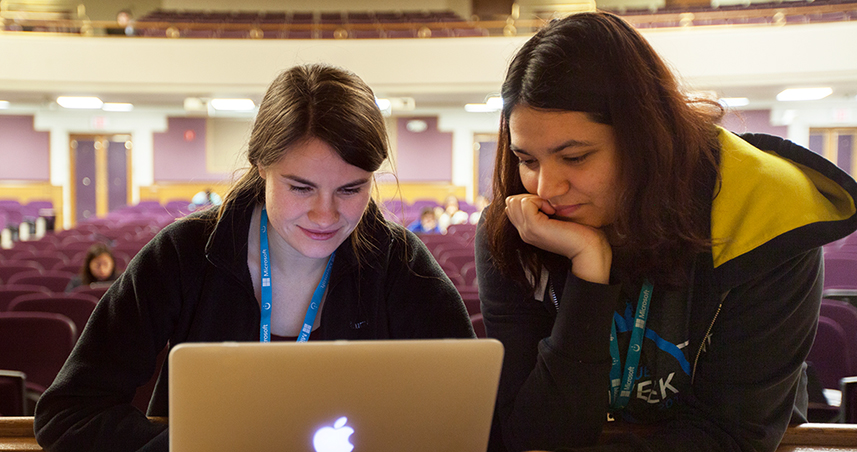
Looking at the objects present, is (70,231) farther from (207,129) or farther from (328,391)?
(328,391)

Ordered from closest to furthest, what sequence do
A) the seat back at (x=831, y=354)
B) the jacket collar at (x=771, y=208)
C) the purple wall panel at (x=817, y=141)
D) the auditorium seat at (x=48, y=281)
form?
the jacket collar at (x=771, y=208) < the seat back at (x=831, y=354) < the auditorium seat at (x=48, y=281) < the purple wall panel at (x=817, y=141)

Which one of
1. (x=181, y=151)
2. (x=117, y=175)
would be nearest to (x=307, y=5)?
(x=181, y=151)

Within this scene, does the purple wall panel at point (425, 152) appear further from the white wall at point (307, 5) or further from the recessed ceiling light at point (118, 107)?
the recessed ceiling light at point (118, 107)

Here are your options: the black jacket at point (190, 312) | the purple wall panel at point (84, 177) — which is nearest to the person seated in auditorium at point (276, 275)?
the black jacket at point (190, 312)

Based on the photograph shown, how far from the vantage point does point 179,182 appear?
14148 millimetres

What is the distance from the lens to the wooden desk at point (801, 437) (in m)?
1.04

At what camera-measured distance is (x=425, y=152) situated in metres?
14.2

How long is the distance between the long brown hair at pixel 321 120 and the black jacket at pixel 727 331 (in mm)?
486

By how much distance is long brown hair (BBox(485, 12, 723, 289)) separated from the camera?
104 centimetres

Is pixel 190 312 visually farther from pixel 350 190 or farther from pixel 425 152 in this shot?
pixel 425 152

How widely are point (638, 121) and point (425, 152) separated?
1325 cm

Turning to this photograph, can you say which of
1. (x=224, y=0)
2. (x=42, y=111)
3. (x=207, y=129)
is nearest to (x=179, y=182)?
(x=207, y=129)

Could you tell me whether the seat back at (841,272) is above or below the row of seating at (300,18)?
below

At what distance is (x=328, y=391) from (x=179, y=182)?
14.7 metres
